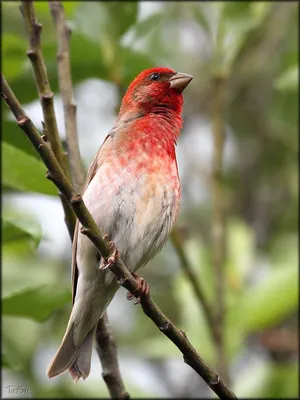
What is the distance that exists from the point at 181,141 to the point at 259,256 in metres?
1.60

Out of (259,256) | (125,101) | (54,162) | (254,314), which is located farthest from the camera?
(259,256)

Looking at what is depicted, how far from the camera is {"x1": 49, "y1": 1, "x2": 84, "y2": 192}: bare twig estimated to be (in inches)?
171

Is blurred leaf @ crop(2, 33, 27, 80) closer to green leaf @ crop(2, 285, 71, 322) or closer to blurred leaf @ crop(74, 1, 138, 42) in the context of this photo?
blurred leaf @ crop(74, 1, 138, 42)

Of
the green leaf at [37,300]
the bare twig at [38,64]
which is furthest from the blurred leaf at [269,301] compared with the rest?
the bare twig at [38,64]

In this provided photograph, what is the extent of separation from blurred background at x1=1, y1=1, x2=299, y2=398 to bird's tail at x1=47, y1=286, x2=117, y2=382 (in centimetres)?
43

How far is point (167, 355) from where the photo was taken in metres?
5.92

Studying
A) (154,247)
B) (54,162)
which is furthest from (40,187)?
(54,162)

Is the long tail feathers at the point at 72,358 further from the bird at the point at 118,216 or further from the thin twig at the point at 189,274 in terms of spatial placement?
the thin twig at the point at 189,274

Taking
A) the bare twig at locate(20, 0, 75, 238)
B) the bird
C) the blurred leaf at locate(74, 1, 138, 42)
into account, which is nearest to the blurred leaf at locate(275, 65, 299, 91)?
the blurred leaf at locate(74, 1, 138, 42)

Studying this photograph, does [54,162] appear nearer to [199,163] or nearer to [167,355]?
[167,355]

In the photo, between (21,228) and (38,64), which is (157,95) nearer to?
(21,228)

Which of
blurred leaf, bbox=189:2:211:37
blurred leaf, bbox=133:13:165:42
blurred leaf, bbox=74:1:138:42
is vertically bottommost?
blurred leaf, bbox=133:13:165:42

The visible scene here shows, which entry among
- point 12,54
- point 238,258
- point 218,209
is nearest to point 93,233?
point 12,54

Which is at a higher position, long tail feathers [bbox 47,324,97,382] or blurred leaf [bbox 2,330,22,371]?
blurred leaf [bbox 2,330,22,371]
